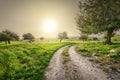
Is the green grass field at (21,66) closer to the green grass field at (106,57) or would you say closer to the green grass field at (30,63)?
the green grass field at (30,63)

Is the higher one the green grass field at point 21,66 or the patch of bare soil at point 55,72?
the green grass field at point 21,66

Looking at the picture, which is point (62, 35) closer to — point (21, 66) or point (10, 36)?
point (10, 36)

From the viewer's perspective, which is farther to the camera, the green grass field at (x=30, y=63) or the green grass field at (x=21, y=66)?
the green grass field at (x=30, y=63)

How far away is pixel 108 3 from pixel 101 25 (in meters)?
18.5

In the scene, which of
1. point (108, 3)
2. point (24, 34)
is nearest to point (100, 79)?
point (108, 3)

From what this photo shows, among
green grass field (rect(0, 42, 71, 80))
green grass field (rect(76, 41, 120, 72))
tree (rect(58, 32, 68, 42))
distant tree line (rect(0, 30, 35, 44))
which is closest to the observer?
green grass field (rect(0, 42, 71, 80))

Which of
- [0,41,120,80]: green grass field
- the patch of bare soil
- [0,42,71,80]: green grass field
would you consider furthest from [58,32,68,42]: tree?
the patch of bare soil

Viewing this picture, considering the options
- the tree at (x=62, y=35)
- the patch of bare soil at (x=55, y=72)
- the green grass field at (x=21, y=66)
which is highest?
the tree at (x=62, y=35)

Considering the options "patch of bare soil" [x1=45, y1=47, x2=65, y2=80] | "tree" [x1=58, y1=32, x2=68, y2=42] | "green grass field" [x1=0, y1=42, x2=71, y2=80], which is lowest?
"patch of bare soil" [x1=45, y1=47, x2=65, y2=80]

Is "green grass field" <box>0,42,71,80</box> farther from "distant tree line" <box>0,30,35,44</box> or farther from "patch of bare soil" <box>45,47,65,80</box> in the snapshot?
"distant tree line" <box>0,30,35,44</box>

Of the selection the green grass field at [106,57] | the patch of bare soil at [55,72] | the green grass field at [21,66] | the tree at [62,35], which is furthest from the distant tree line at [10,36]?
the patch of bare soil at [55,72]

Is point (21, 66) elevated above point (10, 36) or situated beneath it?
situated beneath

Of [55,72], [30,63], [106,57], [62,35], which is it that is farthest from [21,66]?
[62,35]

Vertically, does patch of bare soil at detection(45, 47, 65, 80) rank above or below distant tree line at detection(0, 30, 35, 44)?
below
